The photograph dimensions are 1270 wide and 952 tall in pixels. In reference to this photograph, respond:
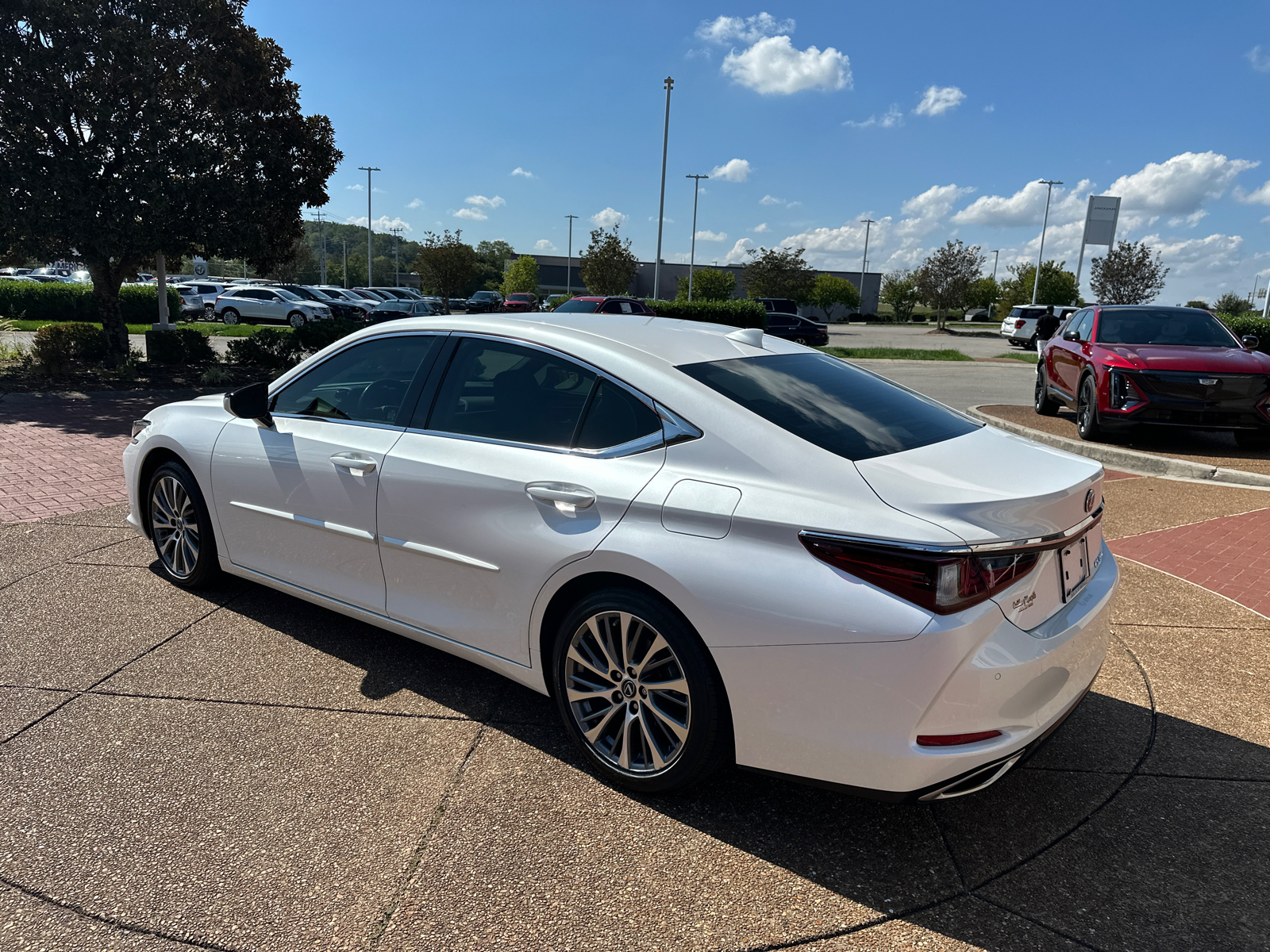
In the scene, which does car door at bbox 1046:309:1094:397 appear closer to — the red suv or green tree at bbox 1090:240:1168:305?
the red suv

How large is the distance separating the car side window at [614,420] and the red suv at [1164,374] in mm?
8079

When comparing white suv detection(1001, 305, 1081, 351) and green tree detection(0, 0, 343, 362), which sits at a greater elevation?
green tree detection(0, 0, 343, 362)

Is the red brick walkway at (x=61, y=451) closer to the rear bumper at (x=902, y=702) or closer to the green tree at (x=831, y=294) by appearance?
the rear bumper at (x=902, y=702)

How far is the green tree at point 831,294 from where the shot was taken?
2874 inches

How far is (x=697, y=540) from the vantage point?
8.55 feet

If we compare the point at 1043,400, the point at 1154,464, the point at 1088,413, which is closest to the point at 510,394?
the point at 1154,464

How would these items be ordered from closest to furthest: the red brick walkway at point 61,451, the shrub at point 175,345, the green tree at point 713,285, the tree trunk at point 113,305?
the red brick walkway at point 61,451 → the tree trunk at point 113,305 → the shrub at point 175,345 → the green tree at point 713,285

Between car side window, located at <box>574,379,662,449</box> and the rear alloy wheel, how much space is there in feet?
27.3

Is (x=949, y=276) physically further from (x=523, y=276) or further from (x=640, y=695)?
(x=640, y=695)

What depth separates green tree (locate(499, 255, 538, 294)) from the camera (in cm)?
6769

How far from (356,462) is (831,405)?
1.97 metres

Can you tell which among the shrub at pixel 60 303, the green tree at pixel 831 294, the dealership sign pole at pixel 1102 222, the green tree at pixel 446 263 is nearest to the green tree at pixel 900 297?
the green tree at pixel 831 294

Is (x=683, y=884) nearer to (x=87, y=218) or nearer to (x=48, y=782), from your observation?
(x=48, y=782)

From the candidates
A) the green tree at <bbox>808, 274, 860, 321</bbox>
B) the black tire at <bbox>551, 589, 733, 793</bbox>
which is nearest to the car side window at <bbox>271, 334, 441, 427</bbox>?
the black tire at <bbox>551, 589, 733, 793</bbox>
